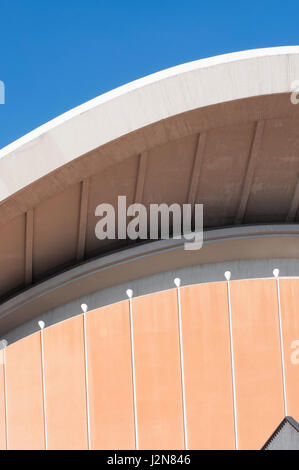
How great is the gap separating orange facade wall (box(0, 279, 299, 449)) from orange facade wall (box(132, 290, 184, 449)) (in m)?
0.02

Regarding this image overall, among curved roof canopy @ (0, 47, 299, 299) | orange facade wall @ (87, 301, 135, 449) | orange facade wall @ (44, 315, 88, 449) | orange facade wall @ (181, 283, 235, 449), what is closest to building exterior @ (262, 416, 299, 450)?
orange facade wall @ (181, 283, 235, 449)

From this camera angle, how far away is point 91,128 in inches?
332

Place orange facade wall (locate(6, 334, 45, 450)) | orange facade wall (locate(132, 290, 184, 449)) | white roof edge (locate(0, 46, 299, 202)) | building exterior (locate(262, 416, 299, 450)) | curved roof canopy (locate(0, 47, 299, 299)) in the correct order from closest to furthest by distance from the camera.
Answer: building exterior (locate(262, 416, 299, 450)) < white roof edge (locate(0, 46, 299, 202)) < curved roof canopy (locate(0, 47, 299, 299)) < orange facade wall (locate(6, 334, 45, 450)) < orange facade wall (locate(132, 290, 184, 449))

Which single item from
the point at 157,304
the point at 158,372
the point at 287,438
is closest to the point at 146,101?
the point at 157,304

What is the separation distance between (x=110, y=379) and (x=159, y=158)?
3664 millimetres

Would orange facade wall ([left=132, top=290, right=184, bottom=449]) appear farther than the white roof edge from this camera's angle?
Yes

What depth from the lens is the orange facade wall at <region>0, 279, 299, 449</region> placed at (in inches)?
377

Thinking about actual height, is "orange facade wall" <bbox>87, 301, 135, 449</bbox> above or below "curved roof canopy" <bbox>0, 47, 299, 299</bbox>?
below

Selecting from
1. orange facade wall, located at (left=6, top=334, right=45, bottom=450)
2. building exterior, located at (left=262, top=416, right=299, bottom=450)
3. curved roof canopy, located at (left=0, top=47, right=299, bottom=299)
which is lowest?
building exterior, located at (left=262, top=416, right=299, bottom=450)

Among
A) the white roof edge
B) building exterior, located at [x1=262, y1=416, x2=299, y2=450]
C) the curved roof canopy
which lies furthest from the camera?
the curved roof canopy

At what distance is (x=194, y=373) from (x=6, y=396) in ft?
10.0

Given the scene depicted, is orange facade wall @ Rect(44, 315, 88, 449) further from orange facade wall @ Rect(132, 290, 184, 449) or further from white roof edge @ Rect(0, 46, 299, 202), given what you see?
white roof edge @ Rect(0, 46, 299, 202)

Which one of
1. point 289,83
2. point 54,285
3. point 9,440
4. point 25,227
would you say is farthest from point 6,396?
point 289,83

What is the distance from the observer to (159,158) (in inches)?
379
